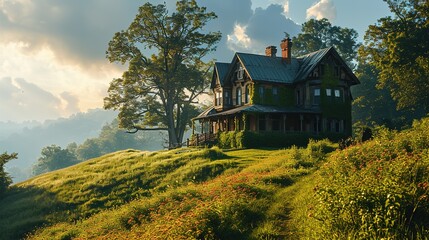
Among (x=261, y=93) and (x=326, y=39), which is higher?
(x=326, y=39)

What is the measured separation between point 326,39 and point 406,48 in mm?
43657

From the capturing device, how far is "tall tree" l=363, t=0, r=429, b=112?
4134cm

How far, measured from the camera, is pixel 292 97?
46875 millimetres

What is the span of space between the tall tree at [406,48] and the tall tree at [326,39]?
33122mm

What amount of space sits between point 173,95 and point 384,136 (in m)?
41.9

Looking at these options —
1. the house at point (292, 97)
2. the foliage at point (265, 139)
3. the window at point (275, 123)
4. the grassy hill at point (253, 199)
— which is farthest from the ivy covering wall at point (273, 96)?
the grassy hill at point (253, 199)

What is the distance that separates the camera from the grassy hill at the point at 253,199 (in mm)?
10648

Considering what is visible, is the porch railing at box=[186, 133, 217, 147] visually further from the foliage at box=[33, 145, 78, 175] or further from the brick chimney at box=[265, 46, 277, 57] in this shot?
the foliage at box=[33, 145, 78, 175]

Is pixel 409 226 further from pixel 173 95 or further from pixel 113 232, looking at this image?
pixel 173 95

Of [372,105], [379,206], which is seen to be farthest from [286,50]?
[379,206]

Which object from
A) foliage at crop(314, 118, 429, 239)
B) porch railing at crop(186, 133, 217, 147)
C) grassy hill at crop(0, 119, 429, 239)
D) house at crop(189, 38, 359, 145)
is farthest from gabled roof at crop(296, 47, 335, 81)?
foliage at crop(314, 118, 429, 239)

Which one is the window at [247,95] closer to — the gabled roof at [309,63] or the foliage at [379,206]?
the gabled roof at [309,63]

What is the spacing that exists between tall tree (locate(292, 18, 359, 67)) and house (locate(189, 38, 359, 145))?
37.2 metres

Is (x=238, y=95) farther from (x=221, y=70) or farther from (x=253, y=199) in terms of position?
(x=253, y=199)
